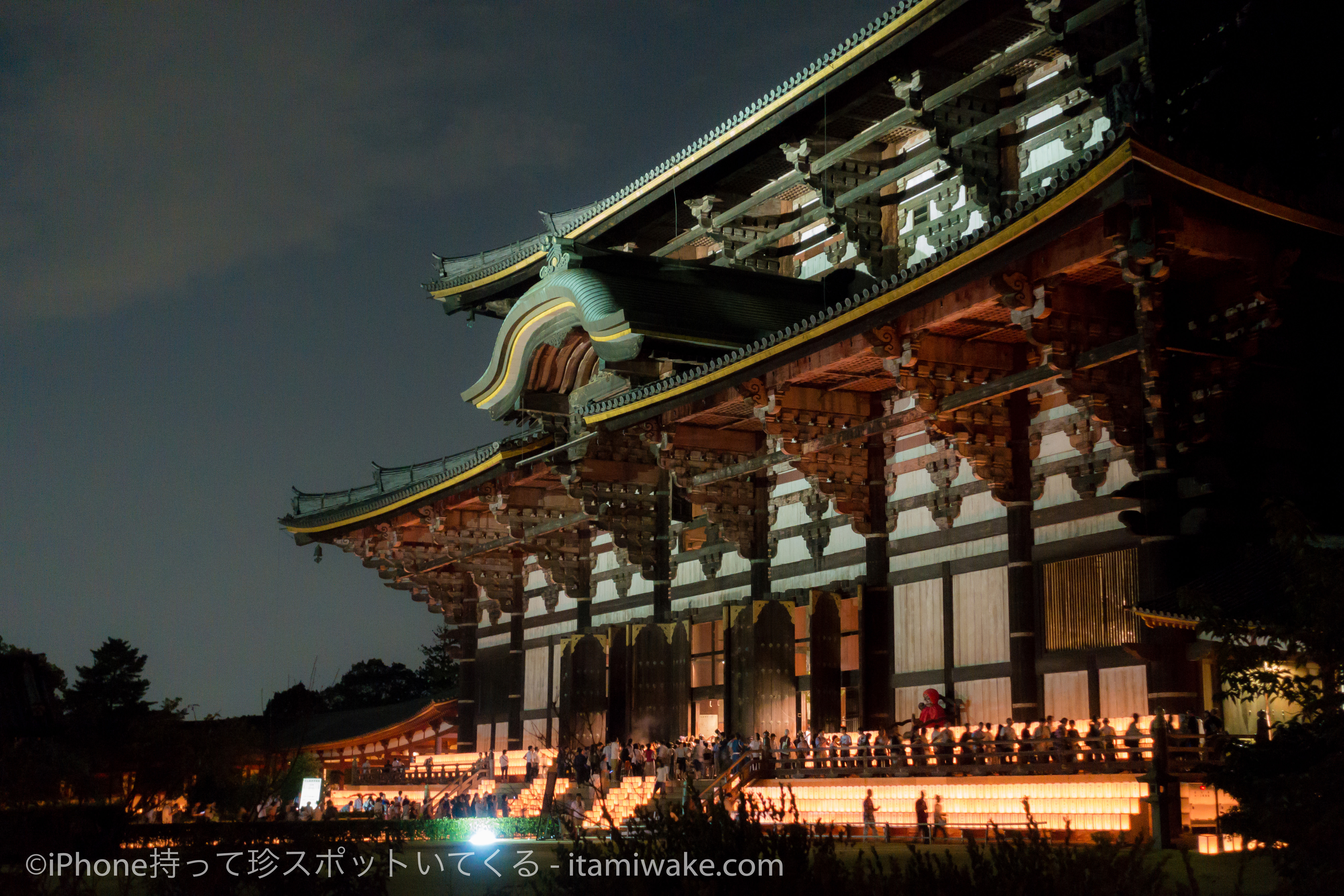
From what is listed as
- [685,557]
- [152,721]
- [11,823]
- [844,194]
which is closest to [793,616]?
[685,557]

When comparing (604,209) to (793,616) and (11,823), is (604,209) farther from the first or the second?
(11,823)

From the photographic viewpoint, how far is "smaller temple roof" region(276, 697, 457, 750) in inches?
1881

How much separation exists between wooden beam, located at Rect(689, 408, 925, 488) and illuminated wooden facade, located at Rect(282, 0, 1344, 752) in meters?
0.06

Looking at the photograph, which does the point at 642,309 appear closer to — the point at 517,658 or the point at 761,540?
the point at 761,540

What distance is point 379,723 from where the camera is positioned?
4919 cm

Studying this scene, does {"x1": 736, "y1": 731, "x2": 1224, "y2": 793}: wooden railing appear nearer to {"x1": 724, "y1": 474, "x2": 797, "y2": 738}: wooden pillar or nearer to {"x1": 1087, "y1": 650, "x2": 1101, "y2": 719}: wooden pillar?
{"x1": 1087, "y1": 650, "x2": 1101, "y2": 719}: wooden pillar

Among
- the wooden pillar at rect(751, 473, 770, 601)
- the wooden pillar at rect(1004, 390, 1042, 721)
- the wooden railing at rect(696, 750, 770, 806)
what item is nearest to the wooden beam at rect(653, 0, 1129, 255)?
the wooden pillar at rect(1004, 390, 1042, 721)

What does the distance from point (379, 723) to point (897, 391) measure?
3002cm

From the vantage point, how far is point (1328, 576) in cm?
1026

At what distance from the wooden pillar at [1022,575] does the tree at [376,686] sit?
6066 cm

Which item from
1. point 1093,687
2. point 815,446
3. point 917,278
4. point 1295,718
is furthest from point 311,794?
point 1295,718

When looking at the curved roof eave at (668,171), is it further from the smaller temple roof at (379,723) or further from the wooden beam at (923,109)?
the smaller temple roof at (379,723)

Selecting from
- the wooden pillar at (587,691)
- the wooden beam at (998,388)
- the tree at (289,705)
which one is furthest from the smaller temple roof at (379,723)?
the wooden beam at (998,388)

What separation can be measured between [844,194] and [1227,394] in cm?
911
